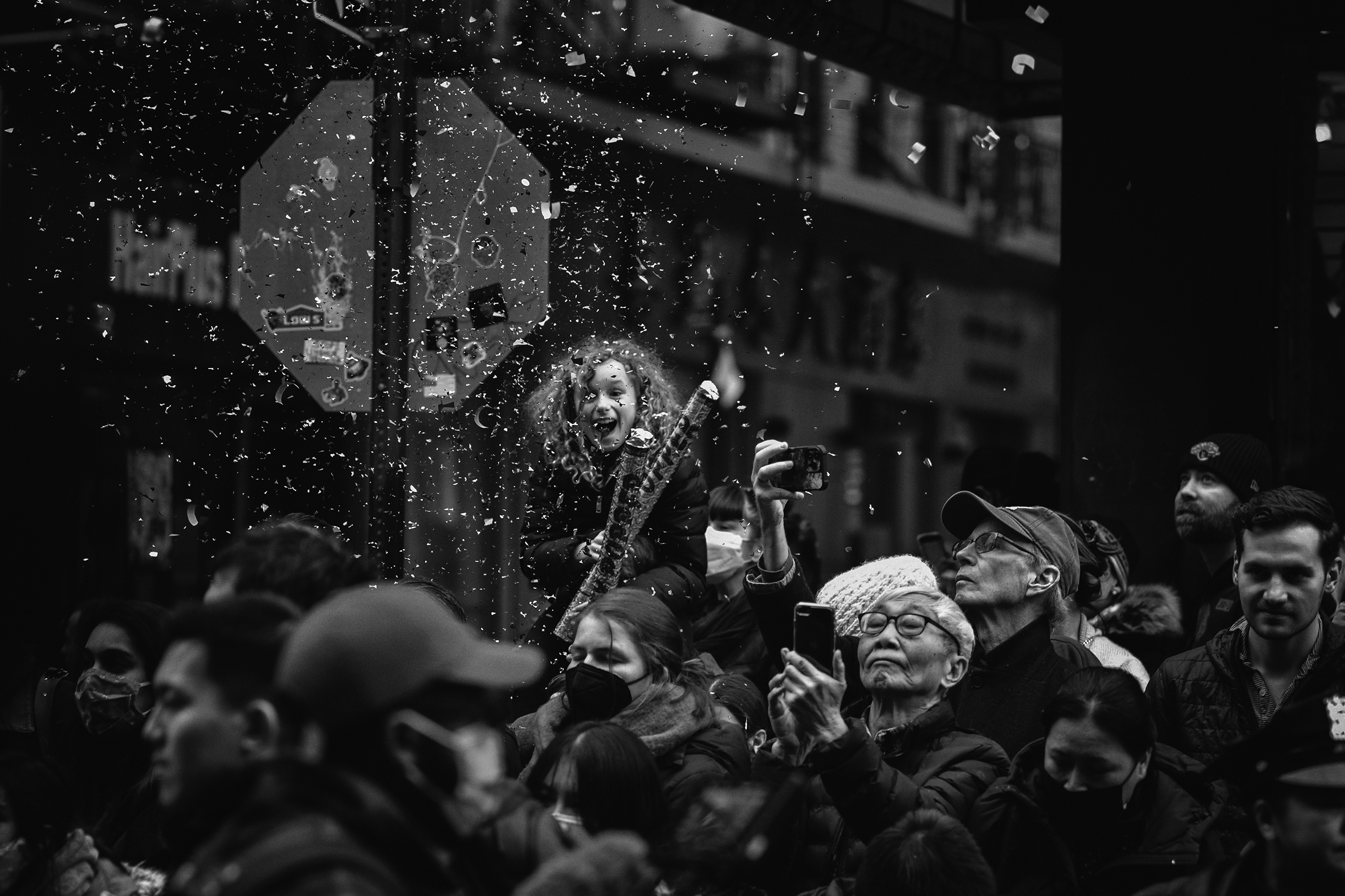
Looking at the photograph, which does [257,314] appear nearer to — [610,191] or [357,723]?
[610,191]

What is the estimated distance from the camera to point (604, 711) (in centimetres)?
439

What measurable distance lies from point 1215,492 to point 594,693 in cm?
258

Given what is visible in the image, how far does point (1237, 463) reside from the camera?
5.98m

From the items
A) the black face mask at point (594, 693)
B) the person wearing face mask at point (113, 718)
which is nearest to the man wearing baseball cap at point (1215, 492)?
the black face mask at point (594, 693)

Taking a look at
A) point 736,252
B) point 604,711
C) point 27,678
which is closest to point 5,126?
point 27,678

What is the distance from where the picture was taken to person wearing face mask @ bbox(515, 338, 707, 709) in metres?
5.54

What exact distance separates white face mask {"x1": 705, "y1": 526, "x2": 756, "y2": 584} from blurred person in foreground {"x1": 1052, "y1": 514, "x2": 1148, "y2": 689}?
1.22 metres

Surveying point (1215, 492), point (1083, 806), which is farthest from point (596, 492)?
point (1083, 806)

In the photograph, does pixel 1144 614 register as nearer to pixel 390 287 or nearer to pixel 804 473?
pixel 804 473

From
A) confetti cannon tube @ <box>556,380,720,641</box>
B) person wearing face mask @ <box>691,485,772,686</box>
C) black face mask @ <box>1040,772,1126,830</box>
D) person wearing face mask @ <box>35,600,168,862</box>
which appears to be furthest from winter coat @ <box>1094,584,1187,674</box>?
person wearing face mask @ <box>35,600,168,862</box>

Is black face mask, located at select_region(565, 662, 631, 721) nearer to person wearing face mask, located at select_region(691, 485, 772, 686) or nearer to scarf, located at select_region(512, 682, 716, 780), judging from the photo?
scarf, located at select_region(512, 682, 716, 780)

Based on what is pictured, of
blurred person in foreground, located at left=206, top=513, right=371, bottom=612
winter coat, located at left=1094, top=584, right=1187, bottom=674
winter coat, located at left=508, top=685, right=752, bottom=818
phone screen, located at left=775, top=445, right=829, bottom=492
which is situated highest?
phone screen, located at left=775, top=445, right=829, bottom=492

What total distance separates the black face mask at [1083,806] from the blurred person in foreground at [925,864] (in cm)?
28

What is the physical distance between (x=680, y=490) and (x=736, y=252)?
32.7ft
